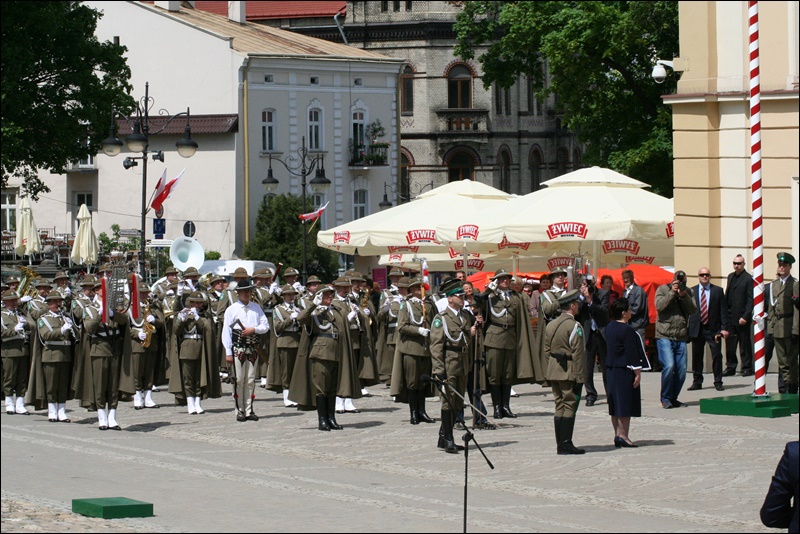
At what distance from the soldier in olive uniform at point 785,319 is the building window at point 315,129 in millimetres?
42590

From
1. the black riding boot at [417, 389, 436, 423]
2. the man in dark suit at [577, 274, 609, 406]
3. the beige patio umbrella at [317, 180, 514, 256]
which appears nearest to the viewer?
the black riding boot at [417, 389, 436, 423]

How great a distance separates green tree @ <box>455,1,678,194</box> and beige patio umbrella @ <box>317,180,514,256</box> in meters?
9.86

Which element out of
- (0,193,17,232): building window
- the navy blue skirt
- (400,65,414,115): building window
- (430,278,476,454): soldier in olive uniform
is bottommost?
the navy blue skirt

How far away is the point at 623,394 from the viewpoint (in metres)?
16.8

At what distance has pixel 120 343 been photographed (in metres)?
20.0

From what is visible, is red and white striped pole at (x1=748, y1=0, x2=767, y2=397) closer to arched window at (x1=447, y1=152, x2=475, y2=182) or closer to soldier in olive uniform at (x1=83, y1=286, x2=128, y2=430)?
soldier in olive uniform at (x1=83, y1=286, x2=128, y2=430)

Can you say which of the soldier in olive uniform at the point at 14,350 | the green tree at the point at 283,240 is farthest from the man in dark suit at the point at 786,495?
the green tree at the point at 283,240

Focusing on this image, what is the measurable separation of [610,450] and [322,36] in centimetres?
6045

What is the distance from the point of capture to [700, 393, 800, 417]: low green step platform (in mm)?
19391

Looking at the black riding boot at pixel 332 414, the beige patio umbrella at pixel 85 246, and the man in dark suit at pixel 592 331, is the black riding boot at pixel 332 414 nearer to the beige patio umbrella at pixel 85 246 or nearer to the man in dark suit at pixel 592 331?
the man in dark suit at pixel 592 331

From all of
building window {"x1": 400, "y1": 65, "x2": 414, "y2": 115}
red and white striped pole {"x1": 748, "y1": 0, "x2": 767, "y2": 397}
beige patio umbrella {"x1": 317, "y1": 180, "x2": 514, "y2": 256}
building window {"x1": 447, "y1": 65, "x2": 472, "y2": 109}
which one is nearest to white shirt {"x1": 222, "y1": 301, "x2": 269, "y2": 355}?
red and white striped pole {"x1": 748, "y1": 0, "x2": 767, "y2": 397}

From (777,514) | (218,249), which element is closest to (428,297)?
(777,514)

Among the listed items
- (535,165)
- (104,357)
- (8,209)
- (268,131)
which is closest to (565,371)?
(104,357)

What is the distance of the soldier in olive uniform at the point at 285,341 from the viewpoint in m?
22.2
